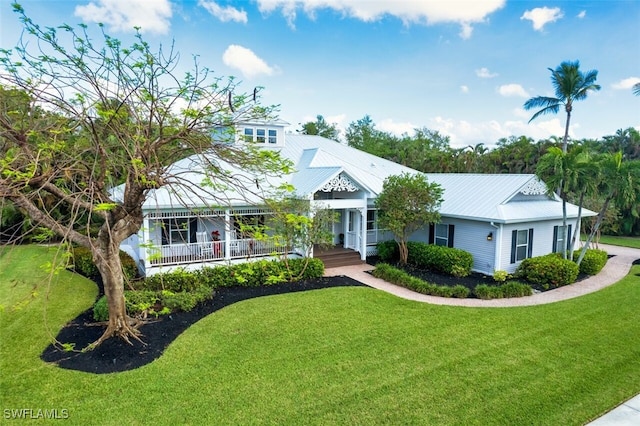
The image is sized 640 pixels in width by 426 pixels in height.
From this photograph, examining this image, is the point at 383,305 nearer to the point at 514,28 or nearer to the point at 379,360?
the point at 379,360

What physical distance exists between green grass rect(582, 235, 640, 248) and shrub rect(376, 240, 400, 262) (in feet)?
46.5

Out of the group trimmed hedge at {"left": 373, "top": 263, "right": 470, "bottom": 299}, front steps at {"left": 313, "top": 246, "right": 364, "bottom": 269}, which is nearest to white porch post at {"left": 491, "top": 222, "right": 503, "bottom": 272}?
trimmed hedge at {"left": 373, "top": 263, "right": 470, "bottom": 299}

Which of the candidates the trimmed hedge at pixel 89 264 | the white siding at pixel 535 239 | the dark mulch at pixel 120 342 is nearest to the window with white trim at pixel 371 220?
the white siding at pixel 535 239

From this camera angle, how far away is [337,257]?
17.1m

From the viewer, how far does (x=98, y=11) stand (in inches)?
295

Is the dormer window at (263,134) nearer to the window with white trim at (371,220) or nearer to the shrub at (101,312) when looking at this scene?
the window with white trim at (371,220)

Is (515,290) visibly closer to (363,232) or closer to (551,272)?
(551,272)

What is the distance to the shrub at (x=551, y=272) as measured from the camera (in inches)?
555

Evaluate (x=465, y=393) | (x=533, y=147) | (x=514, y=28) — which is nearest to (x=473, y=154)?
(x=533, y=147)

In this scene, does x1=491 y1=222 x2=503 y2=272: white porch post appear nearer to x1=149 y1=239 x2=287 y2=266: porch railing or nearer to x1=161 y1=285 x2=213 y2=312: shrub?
x1=149 y1=239 x2=287 y2=266: porch railing

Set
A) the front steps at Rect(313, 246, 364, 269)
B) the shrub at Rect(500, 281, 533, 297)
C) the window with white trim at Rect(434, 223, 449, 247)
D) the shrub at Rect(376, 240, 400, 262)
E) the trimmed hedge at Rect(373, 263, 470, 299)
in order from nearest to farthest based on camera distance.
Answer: the trimmed hedge at Rect(373, 263, 470, 299), the shrub at Rect(500, 281, 533, 297), the front steps at Rect(313, 246, 364, 269), the window with white trim at Rect(434, 223, 449, 247), the shrub at Rect(376, 240, 400, 262)

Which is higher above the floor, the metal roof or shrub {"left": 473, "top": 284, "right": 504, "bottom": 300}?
the metal roof

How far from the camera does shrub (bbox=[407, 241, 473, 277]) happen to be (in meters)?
14.9

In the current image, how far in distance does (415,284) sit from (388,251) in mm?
4260
